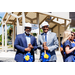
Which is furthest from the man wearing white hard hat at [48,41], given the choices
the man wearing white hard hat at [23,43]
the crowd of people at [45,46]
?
the man wearing white hard hat at [23,43]

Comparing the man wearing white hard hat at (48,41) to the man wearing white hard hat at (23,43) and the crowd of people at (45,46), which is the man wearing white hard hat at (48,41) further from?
the man wearing white hard hat at (23,43)

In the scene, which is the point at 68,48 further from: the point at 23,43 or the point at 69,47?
the point at 23,43

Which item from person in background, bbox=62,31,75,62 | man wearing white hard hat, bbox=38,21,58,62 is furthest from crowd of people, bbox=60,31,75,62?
man wearing white hard hat, bbox=38,21,58,62

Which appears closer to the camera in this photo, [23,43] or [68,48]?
[68,48]

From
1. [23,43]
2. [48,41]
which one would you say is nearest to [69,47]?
[48,41]

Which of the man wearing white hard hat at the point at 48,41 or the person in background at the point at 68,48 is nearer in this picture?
the person in background at the point at 68,48

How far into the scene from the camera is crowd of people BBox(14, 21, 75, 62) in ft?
7.68

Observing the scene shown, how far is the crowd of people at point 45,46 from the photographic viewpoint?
2.34 meters

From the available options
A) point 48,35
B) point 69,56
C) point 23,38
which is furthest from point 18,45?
point 69,56

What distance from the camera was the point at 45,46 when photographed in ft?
7.59

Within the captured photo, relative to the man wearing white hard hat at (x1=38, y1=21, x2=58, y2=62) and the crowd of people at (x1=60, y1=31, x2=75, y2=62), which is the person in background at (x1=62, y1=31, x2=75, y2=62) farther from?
the man wearing white hard hat at (x1=38, y1=21, x2=58, y2=62)

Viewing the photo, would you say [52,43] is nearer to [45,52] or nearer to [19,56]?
[45,52]

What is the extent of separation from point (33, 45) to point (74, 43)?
33.6 inches
